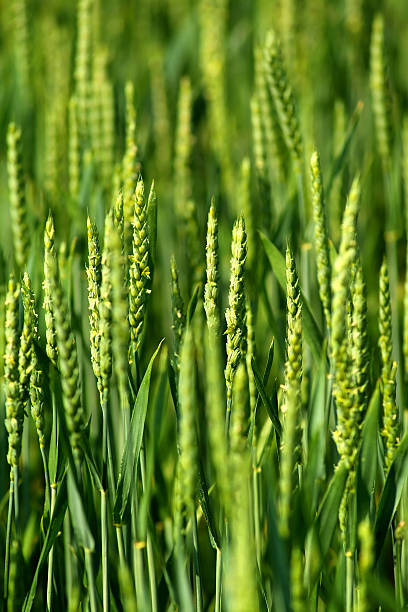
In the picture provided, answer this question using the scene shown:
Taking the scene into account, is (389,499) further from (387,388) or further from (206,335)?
(206,335)

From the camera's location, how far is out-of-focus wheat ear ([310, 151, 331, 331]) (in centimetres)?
73

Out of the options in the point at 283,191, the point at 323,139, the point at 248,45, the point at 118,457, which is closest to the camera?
the point at 118,457

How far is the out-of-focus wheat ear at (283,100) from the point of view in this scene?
97 centimetres

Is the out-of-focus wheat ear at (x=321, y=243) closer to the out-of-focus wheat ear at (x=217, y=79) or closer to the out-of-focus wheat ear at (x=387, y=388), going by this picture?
the out-of-focus wheat ear at (x=387, y=388)

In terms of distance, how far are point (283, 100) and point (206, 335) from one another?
0.44 m

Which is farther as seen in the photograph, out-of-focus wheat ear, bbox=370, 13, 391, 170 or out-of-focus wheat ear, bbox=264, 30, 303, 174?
out-of-focus wheat ear, bbox=370, 13, 391, 170

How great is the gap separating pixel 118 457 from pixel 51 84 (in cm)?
105

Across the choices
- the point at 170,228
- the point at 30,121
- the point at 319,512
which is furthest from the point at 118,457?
the point at 30,121

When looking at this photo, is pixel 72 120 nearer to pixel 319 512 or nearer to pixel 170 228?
pixel 170 228

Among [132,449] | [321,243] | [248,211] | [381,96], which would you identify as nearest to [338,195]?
[381,96]

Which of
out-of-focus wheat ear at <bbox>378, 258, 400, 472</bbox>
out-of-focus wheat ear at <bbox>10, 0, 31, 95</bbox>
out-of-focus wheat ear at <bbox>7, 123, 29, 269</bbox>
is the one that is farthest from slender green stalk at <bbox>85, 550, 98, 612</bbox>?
out-of-focus wheat ear at <bbox>10, 0, 31, 95</bbox>

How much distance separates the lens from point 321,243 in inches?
30.0

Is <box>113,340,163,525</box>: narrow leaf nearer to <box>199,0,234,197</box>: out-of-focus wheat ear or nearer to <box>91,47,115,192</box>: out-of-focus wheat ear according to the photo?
<box>91,47,115,192</box>: out-of-focus wheat ear

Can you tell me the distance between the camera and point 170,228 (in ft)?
4.36
